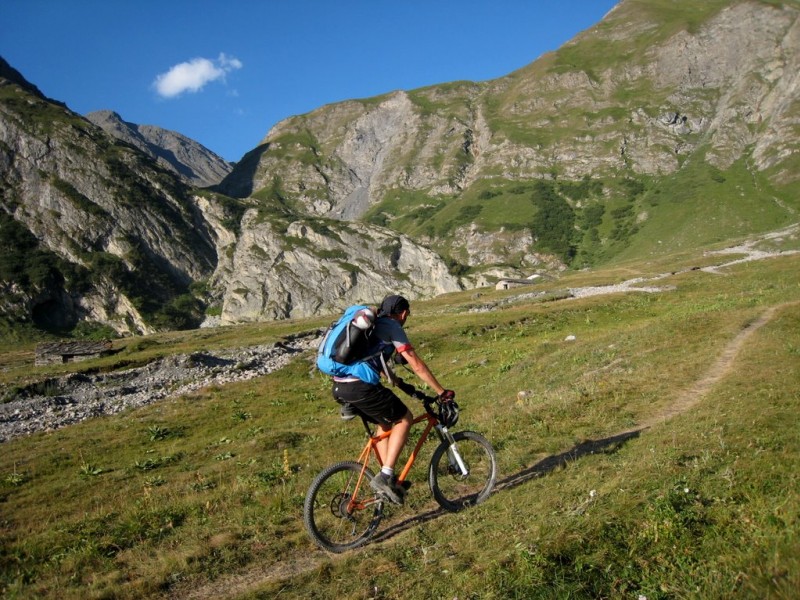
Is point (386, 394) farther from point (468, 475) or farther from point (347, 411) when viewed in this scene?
point (468, 475)

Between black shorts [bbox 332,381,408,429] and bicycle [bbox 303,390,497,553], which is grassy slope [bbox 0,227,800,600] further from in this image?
black shorts [bbox 332,381,408,429]

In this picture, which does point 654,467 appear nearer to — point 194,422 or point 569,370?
point 569,370

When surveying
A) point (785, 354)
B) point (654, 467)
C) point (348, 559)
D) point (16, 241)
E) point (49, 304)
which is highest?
point (16, 241)

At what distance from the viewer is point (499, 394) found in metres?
25.2

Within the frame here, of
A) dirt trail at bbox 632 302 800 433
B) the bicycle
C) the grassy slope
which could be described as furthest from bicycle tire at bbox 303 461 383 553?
dirt trail at bbox 632 302 800 433

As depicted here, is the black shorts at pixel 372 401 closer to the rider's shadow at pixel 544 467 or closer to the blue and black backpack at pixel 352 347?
the blue and black backpack at pixel 352 347

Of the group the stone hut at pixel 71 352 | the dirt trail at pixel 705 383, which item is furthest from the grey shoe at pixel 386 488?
the stone hut at pixel 71 352

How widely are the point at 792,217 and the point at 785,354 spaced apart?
7942 inches

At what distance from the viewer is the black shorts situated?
873 centimetres

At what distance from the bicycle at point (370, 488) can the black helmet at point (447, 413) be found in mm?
72

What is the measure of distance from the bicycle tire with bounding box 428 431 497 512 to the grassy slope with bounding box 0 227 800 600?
386 millimetres

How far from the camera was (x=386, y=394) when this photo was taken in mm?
8945

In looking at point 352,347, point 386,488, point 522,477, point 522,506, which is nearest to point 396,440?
point 386,488

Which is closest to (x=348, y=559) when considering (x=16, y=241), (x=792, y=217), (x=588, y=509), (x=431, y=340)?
(x=588, y=509)
